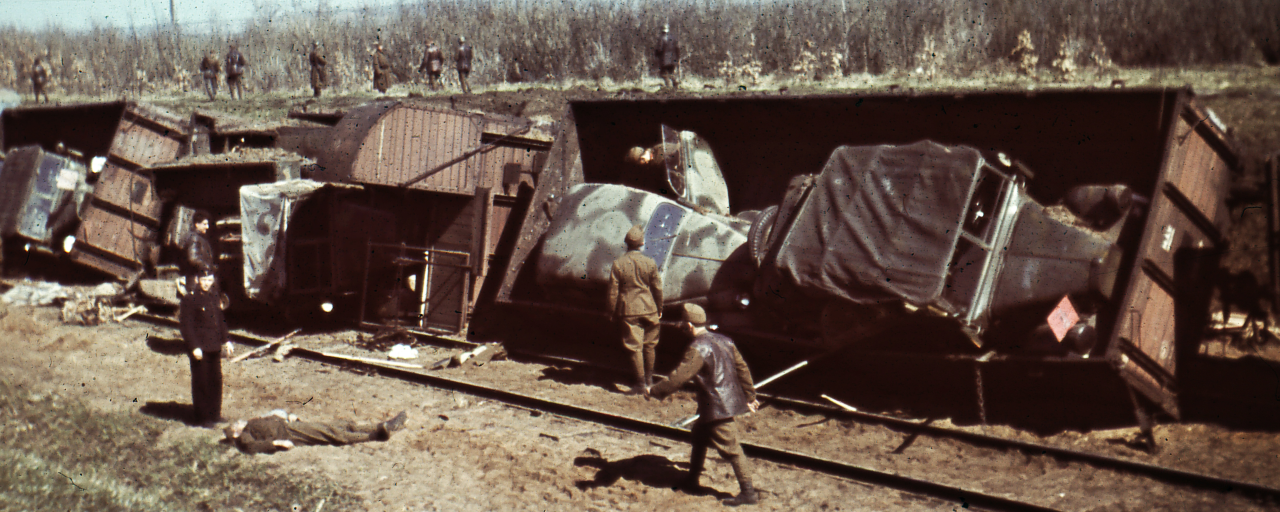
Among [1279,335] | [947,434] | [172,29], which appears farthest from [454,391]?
[172,29]

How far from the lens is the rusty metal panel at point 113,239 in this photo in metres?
16.0

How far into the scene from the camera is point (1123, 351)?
315 inches

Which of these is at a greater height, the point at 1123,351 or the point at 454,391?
the point at 1123,351

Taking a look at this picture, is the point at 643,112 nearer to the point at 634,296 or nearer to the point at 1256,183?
the point at 634,296

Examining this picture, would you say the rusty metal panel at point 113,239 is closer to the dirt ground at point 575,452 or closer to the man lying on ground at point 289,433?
the dirt ground at point 575,452

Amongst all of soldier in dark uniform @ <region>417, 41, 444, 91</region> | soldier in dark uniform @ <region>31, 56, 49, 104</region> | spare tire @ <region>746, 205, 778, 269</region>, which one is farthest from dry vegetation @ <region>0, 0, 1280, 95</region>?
spare tire @ <region>746, 205, 778, 269</region>

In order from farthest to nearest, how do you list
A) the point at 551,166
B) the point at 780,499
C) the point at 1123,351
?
the point at 551,166
the point at 1123,351
the point at 780,499

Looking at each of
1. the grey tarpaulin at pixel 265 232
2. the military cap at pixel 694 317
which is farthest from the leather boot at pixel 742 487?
the grey tarpaulin at pixel 265 232

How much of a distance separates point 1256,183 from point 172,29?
40.1 meters

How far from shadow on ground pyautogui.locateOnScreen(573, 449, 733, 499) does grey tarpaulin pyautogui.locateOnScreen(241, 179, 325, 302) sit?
7072 mm

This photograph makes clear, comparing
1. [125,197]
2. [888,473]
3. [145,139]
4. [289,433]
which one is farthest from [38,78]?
[888,473]

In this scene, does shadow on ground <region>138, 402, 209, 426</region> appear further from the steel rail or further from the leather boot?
the leather boot

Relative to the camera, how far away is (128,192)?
16156 millimetres

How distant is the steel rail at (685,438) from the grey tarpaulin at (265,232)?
49.1 inches
